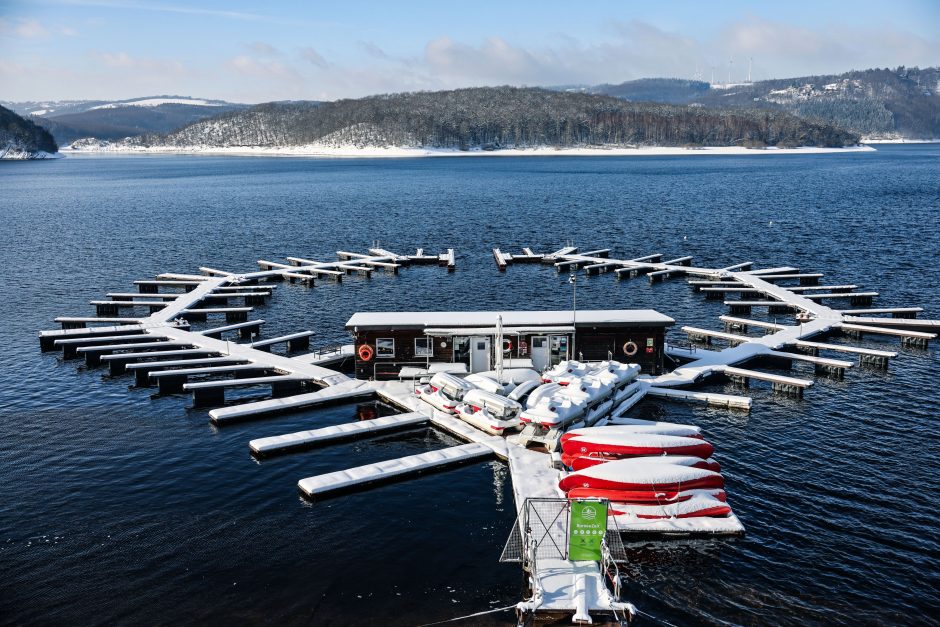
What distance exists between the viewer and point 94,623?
75.6 ft

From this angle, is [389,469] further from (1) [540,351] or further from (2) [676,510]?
(1) [540,351]

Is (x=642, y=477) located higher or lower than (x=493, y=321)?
lower

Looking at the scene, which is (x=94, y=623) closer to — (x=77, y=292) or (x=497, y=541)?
(x=497, y=541)

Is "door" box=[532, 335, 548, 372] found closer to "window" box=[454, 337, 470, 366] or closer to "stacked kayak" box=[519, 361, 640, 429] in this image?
"stacked kayak" box=[519, 361, 640, 429]

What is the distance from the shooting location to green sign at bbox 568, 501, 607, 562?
2438cm

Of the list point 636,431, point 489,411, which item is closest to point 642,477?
point 636,431

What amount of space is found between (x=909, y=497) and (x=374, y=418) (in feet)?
86.0

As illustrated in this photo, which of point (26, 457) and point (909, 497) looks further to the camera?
point (26, 457)

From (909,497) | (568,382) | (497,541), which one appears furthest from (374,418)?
(909,497)

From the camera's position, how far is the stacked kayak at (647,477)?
28250 mm

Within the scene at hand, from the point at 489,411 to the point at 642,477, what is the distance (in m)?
10.5

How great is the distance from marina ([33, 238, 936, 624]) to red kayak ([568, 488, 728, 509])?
0.18 feet

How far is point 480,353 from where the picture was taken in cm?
4406

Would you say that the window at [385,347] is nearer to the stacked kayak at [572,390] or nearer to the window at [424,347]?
the window at [424,347]
